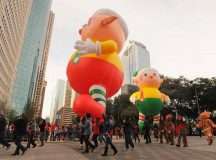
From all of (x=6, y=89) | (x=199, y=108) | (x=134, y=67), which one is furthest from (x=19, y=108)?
(x=199, y=108)

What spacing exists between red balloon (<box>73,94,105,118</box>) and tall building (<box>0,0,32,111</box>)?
52.2 metres

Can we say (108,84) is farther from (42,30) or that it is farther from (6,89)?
(42,30)

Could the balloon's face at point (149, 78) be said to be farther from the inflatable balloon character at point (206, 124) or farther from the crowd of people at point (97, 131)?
the inflatable balloon character at point (206, 124)

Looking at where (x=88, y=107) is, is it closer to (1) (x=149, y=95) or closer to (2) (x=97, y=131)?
(2) (x=97, y=131)

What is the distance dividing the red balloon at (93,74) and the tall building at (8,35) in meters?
51.2

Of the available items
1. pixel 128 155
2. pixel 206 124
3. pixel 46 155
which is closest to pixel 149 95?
pixel 206 124

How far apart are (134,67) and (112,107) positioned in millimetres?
36608

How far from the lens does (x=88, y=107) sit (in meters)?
12.0

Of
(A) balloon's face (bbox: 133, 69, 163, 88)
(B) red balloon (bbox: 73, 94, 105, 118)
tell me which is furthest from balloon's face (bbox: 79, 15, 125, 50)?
(A) balloon's face (bbox: 133, 69, 163, 88)

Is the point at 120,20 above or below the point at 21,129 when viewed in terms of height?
above

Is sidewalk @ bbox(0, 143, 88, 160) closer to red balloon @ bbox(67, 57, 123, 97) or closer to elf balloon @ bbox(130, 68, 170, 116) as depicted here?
red balloon @ bbox(67, 57, 123, 97)

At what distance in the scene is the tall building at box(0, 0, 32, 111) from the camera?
63166 millimetres

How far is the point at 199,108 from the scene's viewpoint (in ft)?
146

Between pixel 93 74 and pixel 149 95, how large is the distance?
21.8 ft
